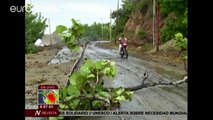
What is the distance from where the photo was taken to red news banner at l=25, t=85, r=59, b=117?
7.29ft

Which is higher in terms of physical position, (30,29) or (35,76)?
(30,29)

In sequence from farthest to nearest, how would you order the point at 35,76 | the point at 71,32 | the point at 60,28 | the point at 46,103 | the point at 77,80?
1. the point at 35,76
2. the point at 77,80
3. the point at 71,32
4. the point at 60,28
5. the point at 46,103

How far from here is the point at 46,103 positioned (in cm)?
227

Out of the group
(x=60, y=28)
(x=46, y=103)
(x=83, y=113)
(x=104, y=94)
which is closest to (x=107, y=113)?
(x=83, y=113)

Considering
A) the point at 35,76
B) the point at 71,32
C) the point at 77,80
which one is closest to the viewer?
the point at 71,32

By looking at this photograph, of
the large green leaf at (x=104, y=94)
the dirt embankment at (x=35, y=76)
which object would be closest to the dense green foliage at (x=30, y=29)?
the dirt embankment at (x=35, y=76)

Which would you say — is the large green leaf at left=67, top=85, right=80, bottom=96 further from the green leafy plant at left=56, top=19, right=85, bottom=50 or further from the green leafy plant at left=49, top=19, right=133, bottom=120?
the green leafy plant at left=56, top=19, right=85, bottom=50

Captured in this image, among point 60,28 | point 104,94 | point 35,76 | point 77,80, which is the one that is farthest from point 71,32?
point 35,76

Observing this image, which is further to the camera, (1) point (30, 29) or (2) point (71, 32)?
(1) point (30, 29)

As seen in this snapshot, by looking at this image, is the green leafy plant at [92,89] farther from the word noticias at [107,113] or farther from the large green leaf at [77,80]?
the word noticias at [107,113]

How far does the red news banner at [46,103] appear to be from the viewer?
2.22m

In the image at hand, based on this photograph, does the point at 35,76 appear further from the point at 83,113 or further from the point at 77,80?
the point at 83,113

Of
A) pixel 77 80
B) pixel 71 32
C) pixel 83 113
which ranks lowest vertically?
pixel 83 113
